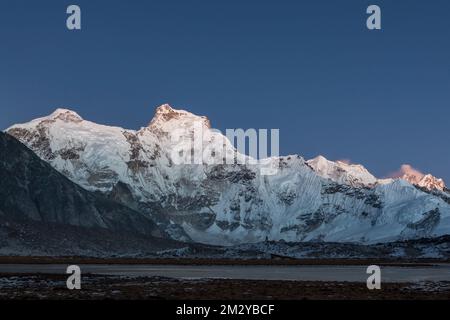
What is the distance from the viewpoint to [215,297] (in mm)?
52312

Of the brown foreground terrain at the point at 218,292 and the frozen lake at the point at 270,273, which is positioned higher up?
the brown foreground terrain at the point at 218,292

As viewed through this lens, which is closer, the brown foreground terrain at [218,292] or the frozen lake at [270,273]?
the brown foreground terrain at [218,292]

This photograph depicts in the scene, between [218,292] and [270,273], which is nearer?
[218,292]

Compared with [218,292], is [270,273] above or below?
below

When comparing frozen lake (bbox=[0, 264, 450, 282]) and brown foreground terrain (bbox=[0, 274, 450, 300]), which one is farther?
frozen lake (bbox=[0, 264, 450, 282])

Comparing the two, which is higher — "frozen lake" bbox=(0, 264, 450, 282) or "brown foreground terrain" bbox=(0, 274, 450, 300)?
"brown foreground terrain" bbox=(0, 274, 450, 300)
